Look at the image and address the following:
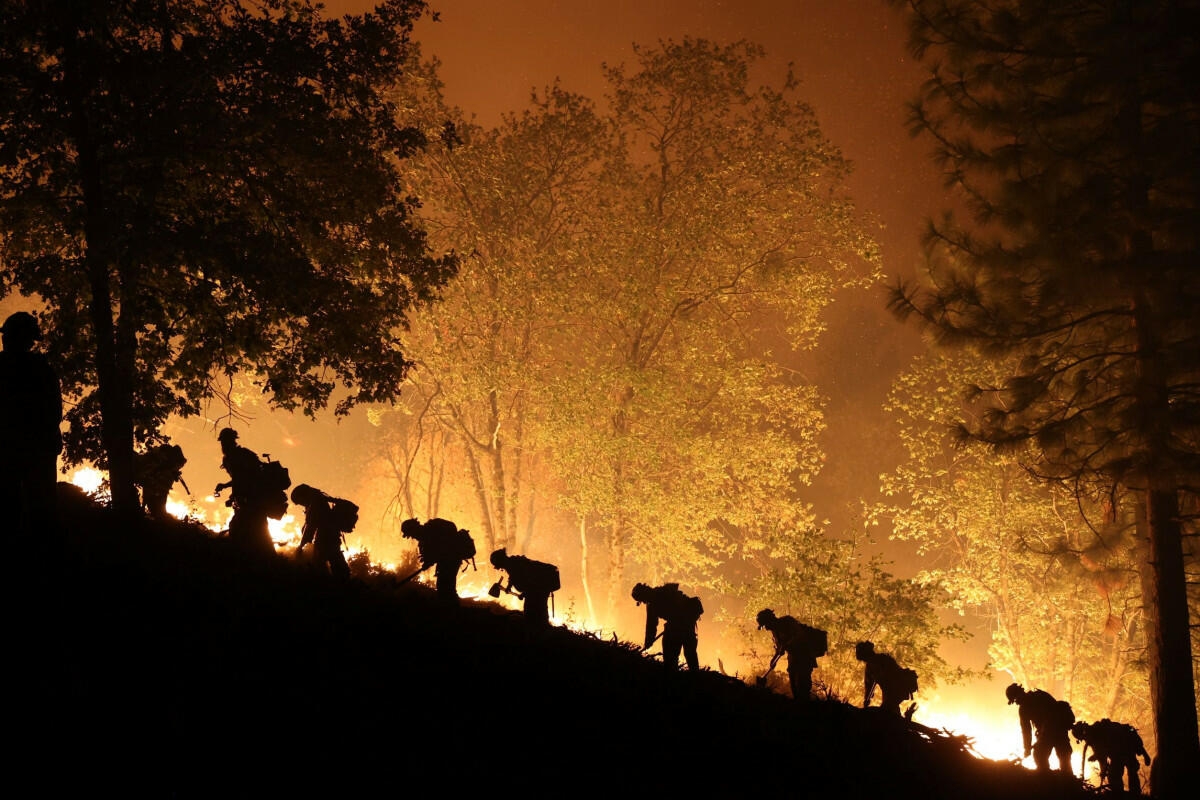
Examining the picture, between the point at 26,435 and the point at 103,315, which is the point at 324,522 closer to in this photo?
the point at 26,435

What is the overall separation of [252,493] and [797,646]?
252 inches

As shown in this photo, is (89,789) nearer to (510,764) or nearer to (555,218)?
(510,764)

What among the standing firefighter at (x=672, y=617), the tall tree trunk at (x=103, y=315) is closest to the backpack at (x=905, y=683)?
the standing firefighter at (x=672, y=617)

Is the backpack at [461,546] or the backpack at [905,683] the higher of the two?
the backpack at [461,546]

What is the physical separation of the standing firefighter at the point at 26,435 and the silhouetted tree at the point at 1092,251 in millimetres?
12417

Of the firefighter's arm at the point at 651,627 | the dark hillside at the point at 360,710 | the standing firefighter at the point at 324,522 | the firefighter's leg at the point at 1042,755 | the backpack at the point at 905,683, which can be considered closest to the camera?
the dark hillside at the point at 360,710

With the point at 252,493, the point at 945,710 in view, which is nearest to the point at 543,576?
the point at 252,493

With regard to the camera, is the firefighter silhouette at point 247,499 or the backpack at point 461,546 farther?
Answer: the firefighter silhouette at point 247,499

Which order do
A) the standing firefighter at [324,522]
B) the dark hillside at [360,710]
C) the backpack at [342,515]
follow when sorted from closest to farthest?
the dark hillside at [360,710] → the standing firefighter at [324,522] → the backpack at [342,515]

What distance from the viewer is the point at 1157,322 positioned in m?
11.8

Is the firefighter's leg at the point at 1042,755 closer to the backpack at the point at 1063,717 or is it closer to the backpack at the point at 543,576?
the backpack at the point at 1063,717

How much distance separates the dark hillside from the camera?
3.51 meters

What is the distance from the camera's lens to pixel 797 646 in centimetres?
793

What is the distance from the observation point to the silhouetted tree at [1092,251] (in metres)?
11.3
